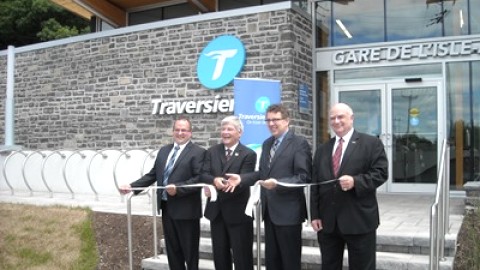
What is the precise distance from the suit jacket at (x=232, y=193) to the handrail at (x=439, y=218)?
1618 millimetres

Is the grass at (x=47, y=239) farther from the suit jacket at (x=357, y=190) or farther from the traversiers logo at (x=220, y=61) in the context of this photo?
the traversiers logo at (x=220, y=61)

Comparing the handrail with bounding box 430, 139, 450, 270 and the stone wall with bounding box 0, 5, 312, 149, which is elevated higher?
the stone wall with bounding box 0, 5, 312, 149

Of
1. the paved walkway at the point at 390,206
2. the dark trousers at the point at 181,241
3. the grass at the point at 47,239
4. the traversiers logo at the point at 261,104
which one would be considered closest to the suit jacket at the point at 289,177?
the dark trousers at the point at 181,241

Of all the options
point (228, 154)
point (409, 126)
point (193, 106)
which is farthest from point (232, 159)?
point (409, 126)

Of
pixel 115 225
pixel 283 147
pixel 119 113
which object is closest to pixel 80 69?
pixel 119 113

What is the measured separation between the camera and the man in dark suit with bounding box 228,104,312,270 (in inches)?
184

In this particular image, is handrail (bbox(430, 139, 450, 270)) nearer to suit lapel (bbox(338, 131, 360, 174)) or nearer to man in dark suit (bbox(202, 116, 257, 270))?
suit lapel (bbox(338, 131, 360, 174))

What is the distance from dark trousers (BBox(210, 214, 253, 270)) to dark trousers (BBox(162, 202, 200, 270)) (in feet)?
0.90

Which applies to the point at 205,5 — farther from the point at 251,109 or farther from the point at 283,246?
the point at 283,246

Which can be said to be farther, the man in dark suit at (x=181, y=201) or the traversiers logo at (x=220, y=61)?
the traversiers logo at (x=220, y=61)

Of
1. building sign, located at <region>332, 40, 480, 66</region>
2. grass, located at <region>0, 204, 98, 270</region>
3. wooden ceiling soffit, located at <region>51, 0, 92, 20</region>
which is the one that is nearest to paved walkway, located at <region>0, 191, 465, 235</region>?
grass, located at <region>0, 204, 98, 270</region>

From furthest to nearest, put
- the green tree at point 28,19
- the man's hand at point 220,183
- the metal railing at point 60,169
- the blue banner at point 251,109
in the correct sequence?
the green tree at point 28,19 < the metal railing at point 60,169 < the blue banner at point 251,109 < the man's hand at point 220,183

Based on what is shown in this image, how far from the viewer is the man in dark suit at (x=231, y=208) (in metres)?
5.02

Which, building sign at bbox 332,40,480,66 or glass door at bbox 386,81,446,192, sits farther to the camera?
glass door at bbox 386,81,446,192
